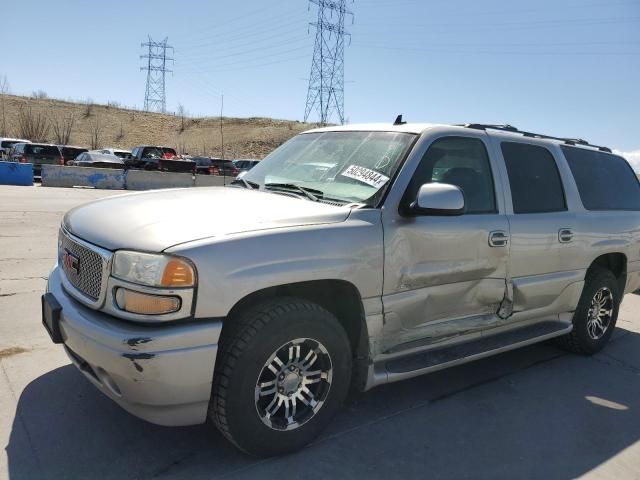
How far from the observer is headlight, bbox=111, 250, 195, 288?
2441mm

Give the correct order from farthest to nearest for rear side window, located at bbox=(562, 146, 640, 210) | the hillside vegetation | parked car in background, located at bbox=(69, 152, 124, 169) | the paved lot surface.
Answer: the hillside vegetation < parked car in background, located at bbox=(69, 152, 124, 169) < rear side window, located at bbox=(562, 146, 640, 210) < the paved lot surface

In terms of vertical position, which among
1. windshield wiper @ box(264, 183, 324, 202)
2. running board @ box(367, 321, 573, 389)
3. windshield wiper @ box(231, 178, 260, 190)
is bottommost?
running board @ box(367, 321, 573, 389)

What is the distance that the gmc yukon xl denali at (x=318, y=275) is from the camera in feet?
8.17

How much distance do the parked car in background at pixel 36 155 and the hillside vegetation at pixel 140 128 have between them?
27.5 meters

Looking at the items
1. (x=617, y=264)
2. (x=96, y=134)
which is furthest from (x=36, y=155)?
Answer: (x=96, y=134)

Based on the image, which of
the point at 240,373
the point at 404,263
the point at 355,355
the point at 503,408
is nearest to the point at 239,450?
the point at 240,373

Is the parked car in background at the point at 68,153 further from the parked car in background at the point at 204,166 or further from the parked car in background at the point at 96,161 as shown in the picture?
the parked car in background at the point at 204,166

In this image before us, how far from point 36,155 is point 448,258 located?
1051 inches

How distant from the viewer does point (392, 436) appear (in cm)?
324

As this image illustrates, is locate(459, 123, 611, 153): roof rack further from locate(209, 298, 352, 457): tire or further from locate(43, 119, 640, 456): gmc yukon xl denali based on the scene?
locate(209, 298, 352, 457): tire

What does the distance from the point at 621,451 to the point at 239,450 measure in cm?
234

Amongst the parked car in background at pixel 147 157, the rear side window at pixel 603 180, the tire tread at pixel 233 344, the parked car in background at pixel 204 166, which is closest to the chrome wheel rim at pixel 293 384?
the tire tread at pixel 233 344

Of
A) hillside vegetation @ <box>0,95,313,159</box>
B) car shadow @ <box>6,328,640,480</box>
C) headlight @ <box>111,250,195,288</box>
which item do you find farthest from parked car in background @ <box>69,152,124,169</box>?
hillside vegetation @ <box>0,95,313,159</box>

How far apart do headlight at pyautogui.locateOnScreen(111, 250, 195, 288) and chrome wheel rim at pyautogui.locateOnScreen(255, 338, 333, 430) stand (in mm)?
635
